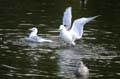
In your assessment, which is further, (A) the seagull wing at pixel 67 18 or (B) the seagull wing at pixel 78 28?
(A) the seagull wing at pixel 67 18

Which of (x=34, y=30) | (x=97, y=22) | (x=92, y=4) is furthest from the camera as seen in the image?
(x=92, y=4)

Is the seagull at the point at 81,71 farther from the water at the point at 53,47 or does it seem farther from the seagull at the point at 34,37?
the seagull at the point at 34,37

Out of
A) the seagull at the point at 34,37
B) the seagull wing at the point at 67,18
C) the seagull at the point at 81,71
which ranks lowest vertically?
the seagull at the point at 81,71

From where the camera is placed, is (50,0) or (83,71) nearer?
(83,71)

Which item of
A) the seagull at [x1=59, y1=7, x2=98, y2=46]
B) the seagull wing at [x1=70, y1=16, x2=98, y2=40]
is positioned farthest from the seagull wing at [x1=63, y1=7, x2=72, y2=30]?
the seagull wing at [x1=70, y1=16, x2=98, y2=40]

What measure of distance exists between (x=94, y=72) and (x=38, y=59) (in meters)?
2.21

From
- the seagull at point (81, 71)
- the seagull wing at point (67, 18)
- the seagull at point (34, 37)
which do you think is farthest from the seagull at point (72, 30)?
the seagull at point (81, 71)

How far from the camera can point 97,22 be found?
90.4 feet

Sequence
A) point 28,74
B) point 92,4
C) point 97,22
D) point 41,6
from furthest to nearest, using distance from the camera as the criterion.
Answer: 1. point 92,4
2. point 41,6
3. point 97,22
4. point 28,74

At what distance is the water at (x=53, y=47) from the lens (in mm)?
19000

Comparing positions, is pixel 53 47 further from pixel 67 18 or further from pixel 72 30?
pixel 67 18

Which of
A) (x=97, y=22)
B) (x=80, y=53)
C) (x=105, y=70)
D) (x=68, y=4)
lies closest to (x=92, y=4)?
(x=68, y=4)

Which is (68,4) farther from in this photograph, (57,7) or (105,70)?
(105,70)

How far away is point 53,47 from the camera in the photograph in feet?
73.9
